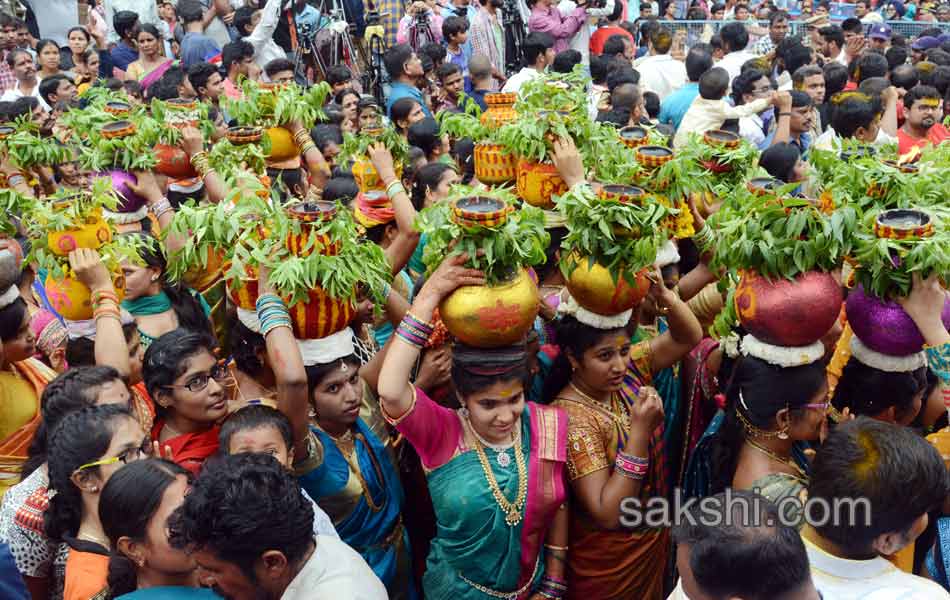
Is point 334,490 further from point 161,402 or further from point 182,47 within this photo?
point 182,47

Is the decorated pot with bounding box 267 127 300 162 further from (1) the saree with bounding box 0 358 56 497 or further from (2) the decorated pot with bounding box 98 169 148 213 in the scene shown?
(1) the saree with bounding box 0 358 56 497

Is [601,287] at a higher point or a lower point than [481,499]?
higher

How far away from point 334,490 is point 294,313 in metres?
0.74

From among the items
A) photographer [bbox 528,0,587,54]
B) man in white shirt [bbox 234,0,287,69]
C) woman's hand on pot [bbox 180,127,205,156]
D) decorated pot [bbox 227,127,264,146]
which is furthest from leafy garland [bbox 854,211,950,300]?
photographer [bbox 528,0,587,54]

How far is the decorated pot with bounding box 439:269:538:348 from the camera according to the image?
3303mm

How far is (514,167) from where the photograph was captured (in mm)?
4793

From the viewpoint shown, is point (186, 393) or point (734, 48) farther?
point (734, 48)

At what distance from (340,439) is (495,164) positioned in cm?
172

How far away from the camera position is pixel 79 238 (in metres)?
4.12

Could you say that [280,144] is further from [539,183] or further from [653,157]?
[653,157]

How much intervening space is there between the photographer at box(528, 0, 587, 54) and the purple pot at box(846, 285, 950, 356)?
9.66 meters

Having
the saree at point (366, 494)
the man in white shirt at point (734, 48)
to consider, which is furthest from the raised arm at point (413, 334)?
the man in white shirt at point (734, 48)

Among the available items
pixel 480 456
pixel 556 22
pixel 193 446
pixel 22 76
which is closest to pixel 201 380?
pixel 193 446

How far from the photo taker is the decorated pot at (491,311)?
3303 millimetres
